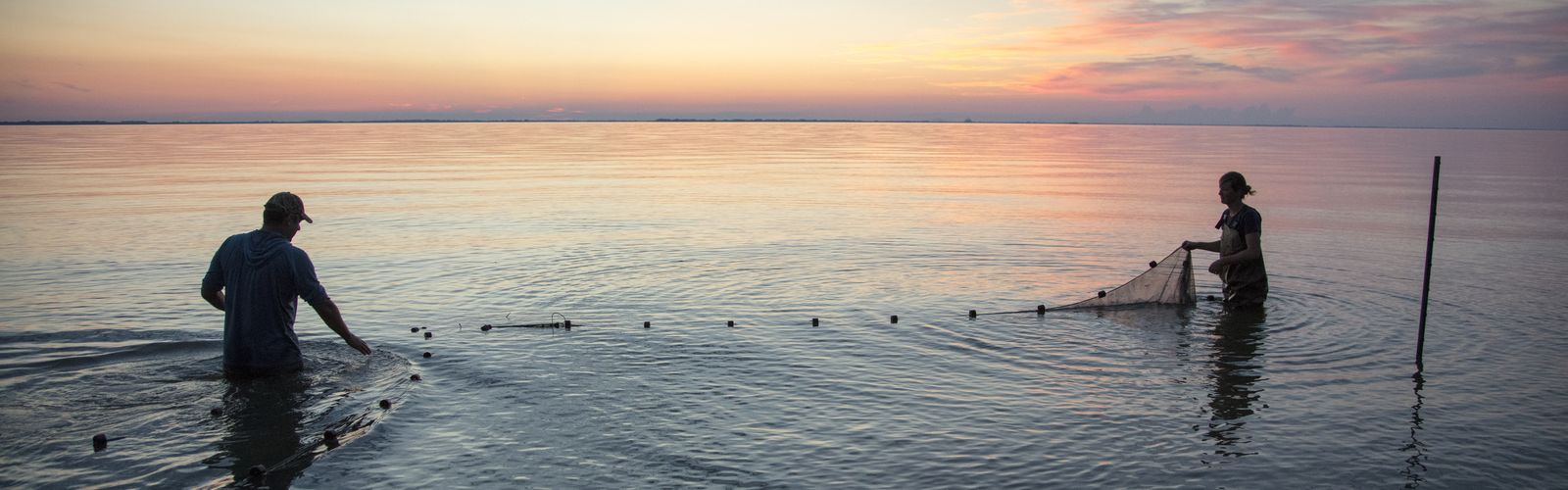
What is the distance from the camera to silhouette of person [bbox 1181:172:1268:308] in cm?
1177

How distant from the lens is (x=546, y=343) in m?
10.7

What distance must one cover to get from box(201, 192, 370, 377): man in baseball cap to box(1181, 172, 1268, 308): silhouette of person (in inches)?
373

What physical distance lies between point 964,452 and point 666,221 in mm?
16583

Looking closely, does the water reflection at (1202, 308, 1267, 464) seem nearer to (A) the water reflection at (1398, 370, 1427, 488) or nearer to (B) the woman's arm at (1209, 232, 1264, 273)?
(B) the woman's arm at (1209, 232, 1264, 273)

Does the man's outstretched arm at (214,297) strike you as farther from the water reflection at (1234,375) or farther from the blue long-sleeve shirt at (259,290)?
the water reflection at (1234,375)

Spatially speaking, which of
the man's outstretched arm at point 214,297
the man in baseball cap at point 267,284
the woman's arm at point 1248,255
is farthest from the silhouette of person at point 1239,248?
the man's outstretched arm at point 214,297

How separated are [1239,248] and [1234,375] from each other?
10.1 ft

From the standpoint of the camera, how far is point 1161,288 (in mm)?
13281

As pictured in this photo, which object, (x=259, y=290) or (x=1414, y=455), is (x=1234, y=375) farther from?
(x=259, y=290)

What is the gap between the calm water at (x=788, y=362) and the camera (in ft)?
23.2

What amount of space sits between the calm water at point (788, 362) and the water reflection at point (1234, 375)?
0.17ft

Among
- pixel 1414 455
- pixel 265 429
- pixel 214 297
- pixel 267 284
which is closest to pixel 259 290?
pixel 267 284

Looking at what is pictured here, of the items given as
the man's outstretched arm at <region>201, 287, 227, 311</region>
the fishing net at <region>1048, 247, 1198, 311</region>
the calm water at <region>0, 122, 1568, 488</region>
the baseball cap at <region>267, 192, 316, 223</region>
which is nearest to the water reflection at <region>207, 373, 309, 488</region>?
the calm water at <region>0, 122, 1568, 488</region>

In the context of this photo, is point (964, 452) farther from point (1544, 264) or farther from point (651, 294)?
point (1544, 264)
